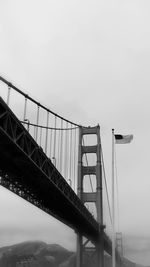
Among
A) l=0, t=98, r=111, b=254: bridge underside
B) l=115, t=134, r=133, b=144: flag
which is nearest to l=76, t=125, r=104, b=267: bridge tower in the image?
l=0, t=98, r=111, b=254: bridge underside

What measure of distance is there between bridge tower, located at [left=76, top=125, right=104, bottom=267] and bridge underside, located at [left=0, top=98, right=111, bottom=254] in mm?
4076

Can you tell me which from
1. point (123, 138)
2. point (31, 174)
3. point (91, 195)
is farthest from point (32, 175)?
point (91, 195)

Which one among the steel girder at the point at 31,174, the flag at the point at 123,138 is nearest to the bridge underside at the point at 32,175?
the steel girder at the point at 31,174

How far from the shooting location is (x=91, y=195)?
54375mm

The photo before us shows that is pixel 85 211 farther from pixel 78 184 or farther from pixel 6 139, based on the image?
pixel 6 139

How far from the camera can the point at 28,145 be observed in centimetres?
2638

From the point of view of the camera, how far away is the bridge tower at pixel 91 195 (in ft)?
168

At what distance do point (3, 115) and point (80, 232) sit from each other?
33.2 meters

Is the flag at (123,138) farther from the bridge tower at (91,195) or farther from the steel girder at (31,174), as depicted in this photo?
the bridge tower at (91,195)

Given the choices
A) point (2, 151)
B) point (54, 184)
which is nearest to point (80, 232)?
point (54, 184)

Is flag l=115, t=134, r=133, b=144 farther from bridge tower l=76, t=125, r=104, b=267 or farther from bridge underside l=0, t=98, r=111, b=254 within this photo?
bridge tower l=76, t=125, r=104, b=267

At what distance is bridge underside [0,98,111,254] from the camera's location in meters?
23.5

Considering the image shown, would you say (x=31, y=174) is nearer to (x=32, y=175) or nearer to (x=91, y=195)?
(x=32, y=175)

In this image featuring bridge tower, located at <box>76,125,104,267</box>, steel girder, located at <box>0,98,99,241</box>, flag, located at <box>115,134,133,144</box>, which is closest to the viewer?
steel girder, located at <box>0,98,99,241</box>
